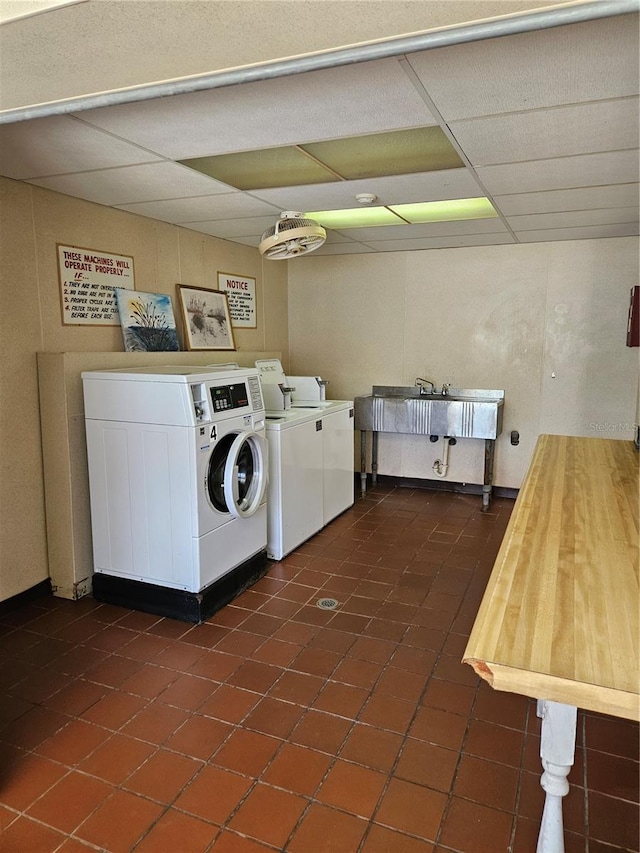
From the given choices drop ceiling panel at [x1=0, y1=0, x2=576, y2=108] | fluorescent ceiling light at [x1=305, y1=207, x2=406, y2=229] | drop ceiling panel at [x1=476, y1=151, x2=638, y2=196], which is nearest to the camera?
drop ceiling panel at [x1=0, y1=0, x2=576, y2=108]

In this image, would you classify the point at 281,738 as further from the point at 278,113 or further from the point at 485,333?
the point at 485,333

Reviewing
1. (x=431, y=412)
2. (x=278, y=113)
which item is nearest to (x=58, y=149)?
(x=278, y=113)

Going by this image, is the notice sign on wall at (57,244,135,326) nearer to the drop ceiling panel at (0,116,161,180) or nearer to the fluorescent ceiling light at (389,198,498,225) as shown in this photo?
the drop ceiling panel at (0,116,161,180)

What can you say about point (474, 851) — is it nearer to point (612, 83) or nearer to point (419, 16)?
point (419, 16)

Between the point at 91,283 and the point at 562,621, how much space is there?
3.40m

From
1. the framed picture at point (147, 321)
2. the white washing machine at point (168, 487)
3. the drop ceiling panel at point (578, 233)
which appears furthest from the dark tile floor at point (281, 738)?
the drop ceiling panel at point (578, 233)

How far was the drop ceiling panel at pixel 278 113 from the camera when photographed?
6.34ft

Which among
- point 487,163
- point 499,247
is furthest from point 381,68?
point 499,247

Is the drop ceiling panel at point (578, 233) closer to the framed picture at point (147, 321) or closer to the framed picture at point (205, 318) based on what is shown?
the framed picture at point (205, 318)

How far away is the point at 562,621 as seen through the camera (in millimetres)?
1337

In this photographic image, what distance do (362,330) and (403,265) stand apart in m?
0.79

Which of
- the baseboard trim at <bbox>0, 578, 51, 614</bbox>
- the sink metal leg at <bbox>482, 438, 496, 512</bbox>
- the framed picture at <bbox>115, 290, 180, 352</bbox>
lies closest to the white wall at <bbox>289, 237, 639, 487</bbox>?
the sink metal leg at <bbox>482, 438, 496, 512</bbox>

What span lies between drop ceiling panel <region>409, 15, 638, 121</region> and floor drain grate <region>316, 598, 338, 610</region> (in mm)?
2632

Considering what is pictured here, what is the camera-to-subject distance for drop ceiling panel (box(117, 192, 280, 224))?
11.6ft
